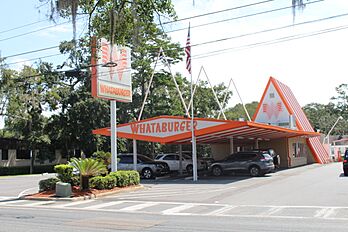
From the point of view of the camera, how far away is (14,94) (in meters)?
41.1

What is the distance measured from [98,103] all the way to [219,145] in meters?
13.3

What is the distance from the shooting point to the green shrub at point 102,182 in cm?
1903

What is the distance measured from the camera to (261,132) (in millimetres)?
28875

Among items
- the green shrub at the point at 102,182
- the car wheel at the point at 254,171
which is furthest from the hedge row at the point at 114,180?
the car wheel at the point at 254,171

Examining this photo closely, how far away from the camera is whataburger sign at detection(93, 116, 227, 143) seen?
24453 mm

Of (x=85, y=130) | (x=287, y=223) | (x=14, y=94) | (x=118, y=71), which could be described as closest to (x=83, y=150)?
(x=85, y=130)

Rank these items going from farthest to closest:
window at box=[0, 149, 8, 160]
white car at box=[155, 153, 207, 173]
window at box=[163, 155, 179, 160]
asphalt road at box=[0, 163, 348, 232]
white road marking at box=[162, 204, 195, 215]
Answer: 1. window at box=[0, 149, 8, 160]
2. window at box=[163, 155, 179, 160]
3. white car at box=[155, 153, 207, 173]
4. white road marking at box=[162, 204, 195, 215]
5. asphalt road at box=[0, 163, 348, 232]

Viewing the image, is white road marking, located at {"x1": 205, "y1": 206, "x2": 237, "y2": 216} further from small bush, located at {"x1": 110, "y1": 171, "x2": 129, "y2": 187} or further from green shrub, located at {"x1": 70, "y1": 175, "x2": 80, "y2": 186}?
green shrub, located at {"x1": 70, "y1": 175, "x2": 80, "y2": 186}

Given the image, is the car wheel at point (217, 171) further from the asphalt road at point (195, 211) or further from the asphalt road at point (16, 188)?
the asphalt road at point (16, 188)

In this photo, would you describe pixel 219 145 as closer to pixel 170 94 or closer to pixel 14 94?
pixel 170 94

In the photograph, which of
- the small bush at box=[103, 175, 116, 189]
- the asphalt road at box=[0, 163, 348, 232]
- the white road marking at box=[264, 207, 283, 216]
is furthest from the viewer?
the small bush at box=[103, 175, 116, 189]

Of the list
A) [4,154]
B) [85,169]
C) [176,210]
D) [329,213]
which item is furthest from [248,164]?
[4,154]

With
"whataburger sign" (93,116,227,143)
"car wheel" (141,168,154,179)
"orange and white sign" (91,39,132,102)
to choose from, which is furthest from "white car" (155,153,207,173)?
"orange and white sign" (91,39,132,102)

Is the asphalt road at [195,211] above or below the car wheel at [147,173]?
below
